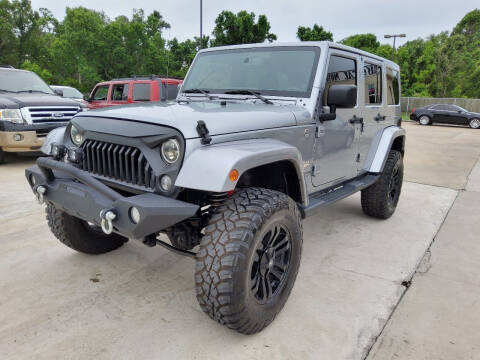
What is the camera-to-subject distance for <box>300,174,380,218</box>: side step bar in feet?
9.53

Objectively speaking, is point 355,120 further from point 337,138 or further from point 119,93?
point 119,93

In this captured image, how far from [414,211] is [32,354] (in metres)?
4.70

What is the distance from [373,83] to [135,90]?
6.57m

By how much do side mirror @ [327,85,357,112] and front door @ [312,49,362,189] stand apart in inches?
9.3

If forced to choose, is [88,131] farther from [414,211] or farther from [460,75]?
[460,75]

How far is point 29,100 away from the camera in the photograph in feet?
22.7

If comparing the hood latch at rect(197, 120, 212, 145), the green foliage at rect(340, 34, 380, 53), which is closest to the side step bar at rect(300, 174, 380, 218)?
the hood latch at rect(197, 120, 212, 145)

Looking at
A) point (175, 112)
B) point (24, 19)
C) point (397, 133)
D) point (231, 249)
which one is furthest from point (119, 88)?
point (24, 19)

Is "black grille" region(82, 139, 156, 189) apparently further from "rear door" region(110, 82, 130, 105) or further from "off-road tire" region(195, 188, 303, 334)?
"rear door" region(110, 82, 130, 105)

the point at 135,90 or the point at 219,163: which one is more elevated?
the point at 135,90

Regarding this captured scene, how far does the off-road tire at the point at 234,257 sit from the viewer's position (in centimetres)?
198

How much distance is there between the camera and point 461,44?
35.0m

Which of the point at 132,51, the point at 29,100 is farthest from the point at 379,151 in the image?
the point at 132,51

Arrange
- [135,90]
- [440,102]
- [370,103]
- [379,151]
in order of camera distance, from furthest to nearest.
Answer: [440,102] → [135,90] → [379,151] → [370,103]
